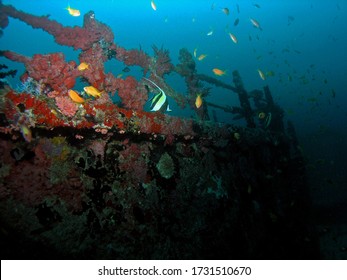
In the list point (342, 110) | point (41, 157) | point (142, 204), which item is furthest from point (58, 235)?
point (342, 110)

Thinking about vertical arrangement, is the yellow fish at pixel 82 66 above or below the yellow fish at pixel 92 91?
above

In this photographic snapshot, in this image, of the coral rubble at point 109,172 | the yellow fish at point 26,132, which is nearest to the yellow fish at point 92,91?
the coral rubble at point 109,172

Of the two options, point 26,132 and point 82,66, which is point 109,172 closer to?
point 26,132

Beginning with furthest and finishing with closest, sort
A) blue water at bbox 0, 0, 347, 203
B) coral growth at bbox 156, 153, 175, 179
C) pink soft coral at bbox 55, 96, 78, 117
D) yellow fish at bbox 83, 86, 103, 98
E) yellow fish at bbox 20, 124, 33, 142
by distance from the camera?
blue water at bbox 0, 0, 347, 203 < coral growth at bbox 156, 153, 175, 179 < yellow fish at bbox 83, 86, 103, 98 < pink soft coral at bbox 55, 96, 78, 117 < yellow fish at bbox 20, 124, 33, 142

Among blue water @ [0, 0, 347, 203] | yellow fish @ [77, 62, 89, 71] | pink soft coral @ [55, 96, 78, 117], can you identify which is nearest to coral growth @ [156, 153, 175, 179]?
pink soft coral @ [55, 96, 78, 117]

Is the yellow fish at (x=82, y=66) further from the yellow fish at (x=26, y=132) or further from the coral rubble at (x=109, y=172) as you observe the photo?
the yellow fish at (x=26, y=132)

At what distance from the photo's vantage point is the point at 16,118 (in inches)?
79.0

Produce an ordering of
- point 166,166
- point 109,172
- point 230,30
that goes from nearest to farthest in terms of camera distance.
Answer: point 109,172, point 166,166, point 230,30

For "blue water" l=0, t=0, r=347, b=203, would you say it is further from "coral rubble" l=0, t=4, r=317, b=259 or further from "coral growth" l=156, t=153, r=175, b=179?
"coral growth" l=156, t=153, r=175, b=179

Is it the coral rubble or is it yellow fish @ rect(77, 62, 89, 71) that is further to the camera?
yellow fish @ rect(77, 62, 89, 71)

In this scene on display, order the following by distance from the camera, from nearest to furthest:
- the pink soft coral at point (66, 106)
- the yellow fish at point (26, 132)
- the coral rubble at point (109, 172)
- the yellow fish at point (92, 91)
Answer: the yellow fish at point (26, 132)
the coral rubble at point (109, 172)
the pink soft coral at point (66, 106)
the yellow fish at point (92, 91)

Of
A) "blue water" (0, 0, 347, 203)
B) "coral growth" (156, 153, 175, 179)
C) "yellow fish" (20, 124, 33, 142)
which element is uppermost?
"blue water" (0, 0, 347, 203)

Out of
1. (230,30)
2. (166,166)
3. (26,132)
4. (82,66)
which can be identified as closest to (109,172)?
(166,166)
